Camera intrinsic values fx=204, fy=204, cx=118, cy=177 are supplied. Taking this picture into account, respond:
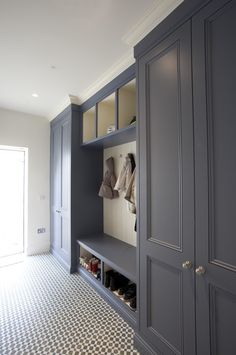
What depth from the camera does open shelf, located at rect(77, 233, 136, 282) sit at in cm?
197

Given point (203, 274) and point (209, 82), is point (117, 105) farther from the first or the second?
point (203, 274)

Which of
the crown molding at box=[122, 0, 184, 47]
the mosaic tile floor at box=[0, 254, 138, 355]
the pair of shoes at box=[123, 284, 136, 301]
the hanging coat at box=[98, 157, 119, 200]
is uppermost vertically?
the crown molding at box=[122, 0, 184, 47]

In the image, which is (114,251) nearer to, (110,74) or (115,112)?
(115,112)

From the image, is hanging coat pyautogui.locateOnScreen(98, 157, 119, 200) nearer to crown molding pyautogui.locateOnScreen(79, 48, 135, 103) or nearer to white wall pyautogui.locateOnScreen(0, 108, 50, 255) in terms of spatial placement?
crown molding pyautogui.locateOnScreen(79, 48, 135, 103)

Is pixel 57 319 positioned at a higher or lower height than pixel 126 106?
lower

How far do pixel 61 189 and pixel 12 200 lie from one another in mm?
1218

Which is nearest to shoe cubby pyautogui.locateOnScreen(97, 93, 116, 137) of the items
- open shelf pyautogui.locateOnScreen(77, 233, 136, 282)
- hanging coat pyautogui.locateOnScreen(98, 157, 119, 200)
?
hanging coat pyautogui.locateOnScreen(98, 157, 119, 200)

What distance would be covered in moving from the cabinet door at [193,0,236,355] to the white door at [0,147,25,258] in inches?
139

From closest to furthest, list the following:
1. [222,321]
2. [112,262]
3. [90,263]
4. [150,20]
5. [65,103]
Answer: [222,321], [150,20], [112,262], [90,263], [65,103]

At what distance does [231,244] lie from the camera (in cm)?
100

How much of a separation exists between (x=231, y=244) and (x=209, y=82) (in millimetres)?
853

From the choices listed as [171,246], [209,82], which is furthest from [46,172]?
[209,82]

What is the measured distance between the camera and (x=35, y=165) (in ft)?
12.6

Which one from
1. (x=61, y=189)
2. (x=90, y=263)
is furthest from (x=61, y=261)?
(x=61, y=189)
